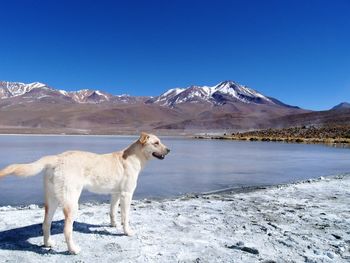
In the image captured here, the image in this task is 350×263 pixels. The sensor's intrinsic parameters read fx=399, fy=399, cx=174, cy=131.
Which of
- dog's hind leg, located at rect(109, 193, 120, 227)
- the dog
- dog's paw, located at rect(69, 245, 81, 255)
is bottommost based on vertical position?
dog's paw, located at rect(69, 245, 81, 255)

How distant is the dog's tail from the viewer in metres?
5.67

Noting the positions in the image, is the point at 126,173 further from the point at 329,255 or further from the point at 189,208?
the point at 329,255

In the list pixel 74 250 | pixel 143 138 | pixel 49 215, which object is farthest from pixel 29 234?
pixel 143 138

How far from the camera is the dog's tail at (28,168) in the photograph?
223 inches

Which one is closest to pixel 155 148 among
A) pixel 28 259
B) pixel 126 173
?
pixel 126 173

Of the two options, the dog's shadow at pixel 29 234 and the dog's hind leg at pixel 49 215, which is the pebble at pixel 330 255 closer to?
the dog's shadow at pixel 29 234

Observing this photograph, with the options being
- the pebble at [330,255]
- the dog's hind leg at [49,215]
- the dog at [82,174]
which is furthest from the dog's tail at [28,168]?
the pebble at [330,255]

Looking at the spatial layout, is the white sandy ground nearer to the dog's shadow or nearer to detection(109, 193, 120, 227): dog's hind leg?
the dog's shadow

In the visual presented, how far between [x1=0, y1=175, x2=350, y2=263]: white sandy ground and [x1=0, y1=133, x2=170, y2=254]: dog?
0.42m

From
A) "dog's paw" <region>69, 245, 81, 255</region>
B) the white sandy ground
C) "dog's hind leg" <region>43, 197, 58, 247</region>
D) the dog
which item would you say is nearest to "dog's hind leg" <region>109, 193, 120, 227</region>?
the dog

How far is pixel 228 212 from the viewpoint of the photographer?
891 centimetres

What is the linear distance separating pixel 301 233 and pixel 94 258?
12.2 ft

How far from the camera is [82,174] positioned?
6.20 metres

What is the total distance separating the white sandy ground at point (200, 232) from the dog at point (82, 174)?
1.38ft
